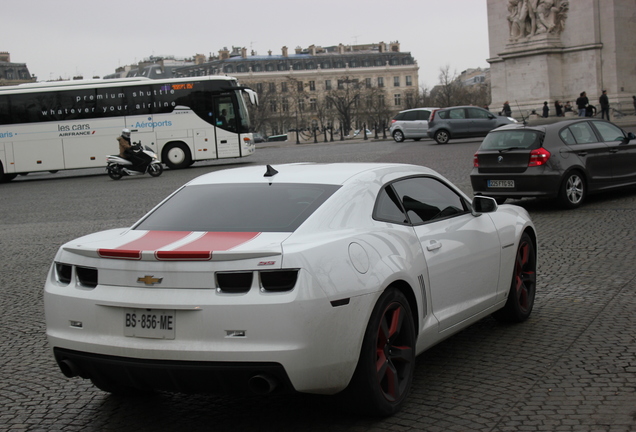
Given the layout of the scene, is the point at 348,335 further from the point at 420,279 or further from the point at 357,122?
the point at 357,122

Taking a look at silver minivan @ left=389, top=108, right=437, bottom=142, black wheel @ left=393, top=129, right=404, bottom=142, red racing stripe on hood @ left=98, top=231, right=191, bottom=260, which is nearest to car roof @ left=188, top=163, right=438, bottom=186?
red racing stripe on hood @ left=98, top=231, right=191, bottom=260

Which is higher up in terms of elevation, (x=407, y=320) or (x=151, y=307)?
(x=151, y=307)

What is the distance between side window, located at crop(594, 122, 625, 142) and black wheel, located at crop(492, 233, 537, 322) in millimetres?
8773

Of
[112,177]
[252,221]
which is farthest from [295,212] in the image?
[112,177]

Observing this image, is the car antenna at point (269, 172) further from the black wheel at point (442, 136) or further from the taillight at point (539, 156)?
the black wheel at point (442, 136)

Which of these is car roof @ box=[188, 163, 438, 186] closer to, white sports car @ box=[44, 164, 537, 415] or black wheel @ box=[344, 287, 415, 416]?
white sports car @ box=[44, 164, 537, 415]

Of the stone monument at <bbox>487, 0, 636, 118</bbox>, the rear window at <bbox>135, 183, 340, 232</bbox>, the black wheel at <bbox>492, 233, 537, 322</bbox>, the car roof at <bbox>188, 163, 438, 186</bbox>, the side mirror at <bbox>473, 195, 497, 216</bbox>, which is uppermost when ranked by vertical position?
the stone monument at <bbox>487, 0, 636, 118</bbox>

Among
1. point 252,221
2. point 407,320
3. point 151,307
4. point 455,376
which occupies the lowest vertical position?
point 455,376

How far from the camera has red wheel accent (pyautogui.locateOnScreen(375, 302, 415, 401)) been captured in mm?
4414

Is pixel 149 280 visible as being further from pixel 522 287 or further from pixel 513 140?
pixel 513 140

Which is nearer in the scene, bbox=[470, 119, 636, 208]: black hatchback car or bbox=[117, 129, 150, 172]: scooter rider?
bbox=[470, 119, 636, 208]: black hatchback car

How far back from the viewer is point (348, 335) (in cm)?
411

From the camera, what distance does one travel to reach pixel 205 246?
420 centimetres

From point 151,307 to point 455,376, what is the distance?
6.60 feet
